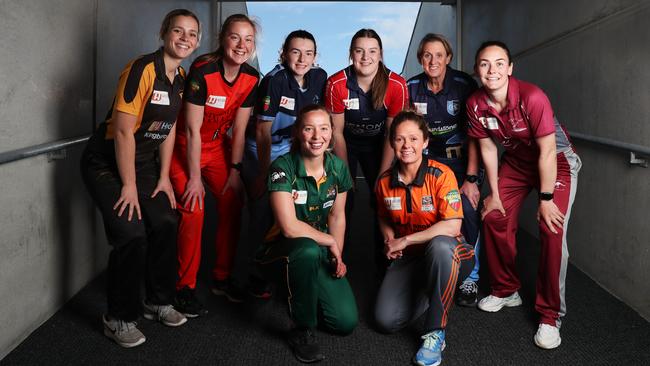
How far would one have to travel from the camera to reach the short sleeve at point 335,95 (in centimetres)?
276

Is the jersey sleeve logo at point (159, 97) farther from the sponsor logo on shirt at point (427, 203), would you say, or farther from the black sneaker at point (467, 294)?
the black sneaker at point (467, 294)

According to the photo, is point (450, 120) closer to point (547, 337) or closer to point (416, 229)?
point (416, 229)

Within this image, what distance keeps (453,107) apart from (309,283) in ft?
3.95

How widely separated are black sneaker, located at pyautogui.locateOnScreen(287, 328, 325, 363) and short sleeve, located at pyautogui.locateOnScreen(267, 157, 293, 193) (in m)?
0.54

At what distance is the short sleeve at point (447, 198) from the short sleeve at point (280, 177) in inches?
23.7

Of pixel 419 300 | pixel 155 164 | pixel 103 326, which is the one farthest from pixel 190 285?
pixel 419 300

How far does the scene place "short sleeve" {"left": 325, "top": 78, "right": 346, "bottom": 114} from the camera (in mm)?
2764

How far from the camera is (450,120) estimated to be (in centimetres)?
278

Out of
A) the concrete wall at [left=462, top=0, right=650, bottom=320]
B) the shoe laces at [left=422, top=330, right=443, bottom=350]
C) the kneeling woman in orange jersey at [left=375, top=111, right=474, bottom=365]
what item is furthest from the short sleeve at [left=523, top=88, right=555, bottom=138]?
the shoe laces at [left=422, top=330, right=443, bottom=350]

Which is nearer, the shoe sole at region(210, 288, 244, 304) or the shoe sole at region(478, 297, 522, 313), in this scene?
the shoe sole at region(478, 297, 522, 313)

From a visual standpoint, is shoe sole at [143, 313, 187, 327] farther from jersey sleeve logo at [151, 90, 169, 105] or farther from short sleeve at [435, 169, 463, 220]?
short sleeve at [435, 169, 463, 220]

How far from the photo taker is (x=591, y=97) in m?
3.06

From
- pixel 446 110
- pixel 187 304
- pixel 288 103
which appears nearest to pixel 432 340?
pixel 187 304

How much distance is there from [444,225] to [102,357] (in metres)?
1.38
